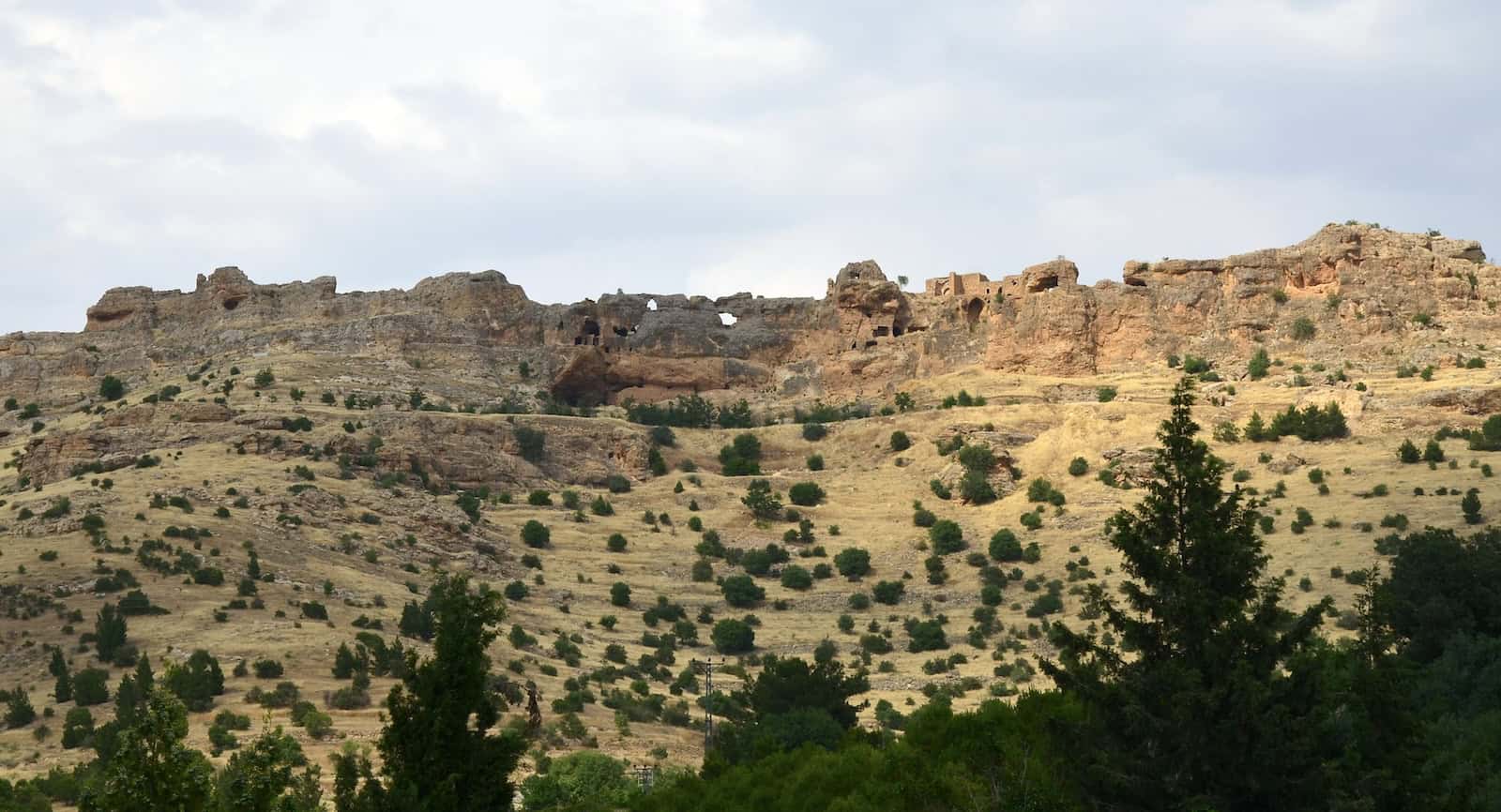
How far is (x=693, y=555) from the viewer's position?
222ft

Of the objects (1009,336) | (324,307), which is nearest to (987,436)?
(1009,336)

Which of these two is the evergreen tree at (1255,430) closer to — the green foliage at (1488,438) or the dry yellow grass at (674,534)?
the dry yellow grass at (674,534)

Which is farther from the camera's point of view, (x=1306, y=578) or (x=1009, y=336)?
(x=1009, y=336)

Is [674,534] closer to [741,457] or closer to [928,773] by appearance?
[741,457]

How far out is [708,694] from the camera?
51062mm

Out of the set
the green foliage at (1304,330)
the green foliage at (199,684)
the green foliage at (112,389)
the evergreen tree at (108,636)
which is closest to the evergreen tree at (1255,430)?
the green foliage at (1304,330)

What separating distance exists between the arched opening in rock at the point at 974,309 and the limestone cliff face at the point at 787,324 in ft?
0.31

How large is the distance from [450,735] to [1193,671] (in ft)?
33.1

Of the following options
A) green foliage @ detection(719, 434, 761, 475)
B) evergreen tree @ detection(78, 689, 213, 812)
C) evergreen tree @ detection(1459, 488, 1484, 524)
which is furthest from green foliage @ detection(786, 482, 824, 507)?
evergreen tree @ detection(78, 689, 213, 812)

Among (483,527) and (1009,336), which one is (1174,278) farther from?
(483,527)

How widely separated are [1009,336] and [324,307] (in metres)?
35.2

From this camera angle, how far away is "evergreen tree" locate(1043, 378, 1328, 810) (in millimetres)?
23453

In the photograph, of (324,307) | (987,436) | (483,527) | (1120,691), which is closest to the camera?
(1120,691)

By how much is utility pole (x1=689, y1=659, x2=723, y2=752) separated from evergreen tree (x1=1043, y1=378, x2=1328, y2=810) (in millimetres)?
22278
